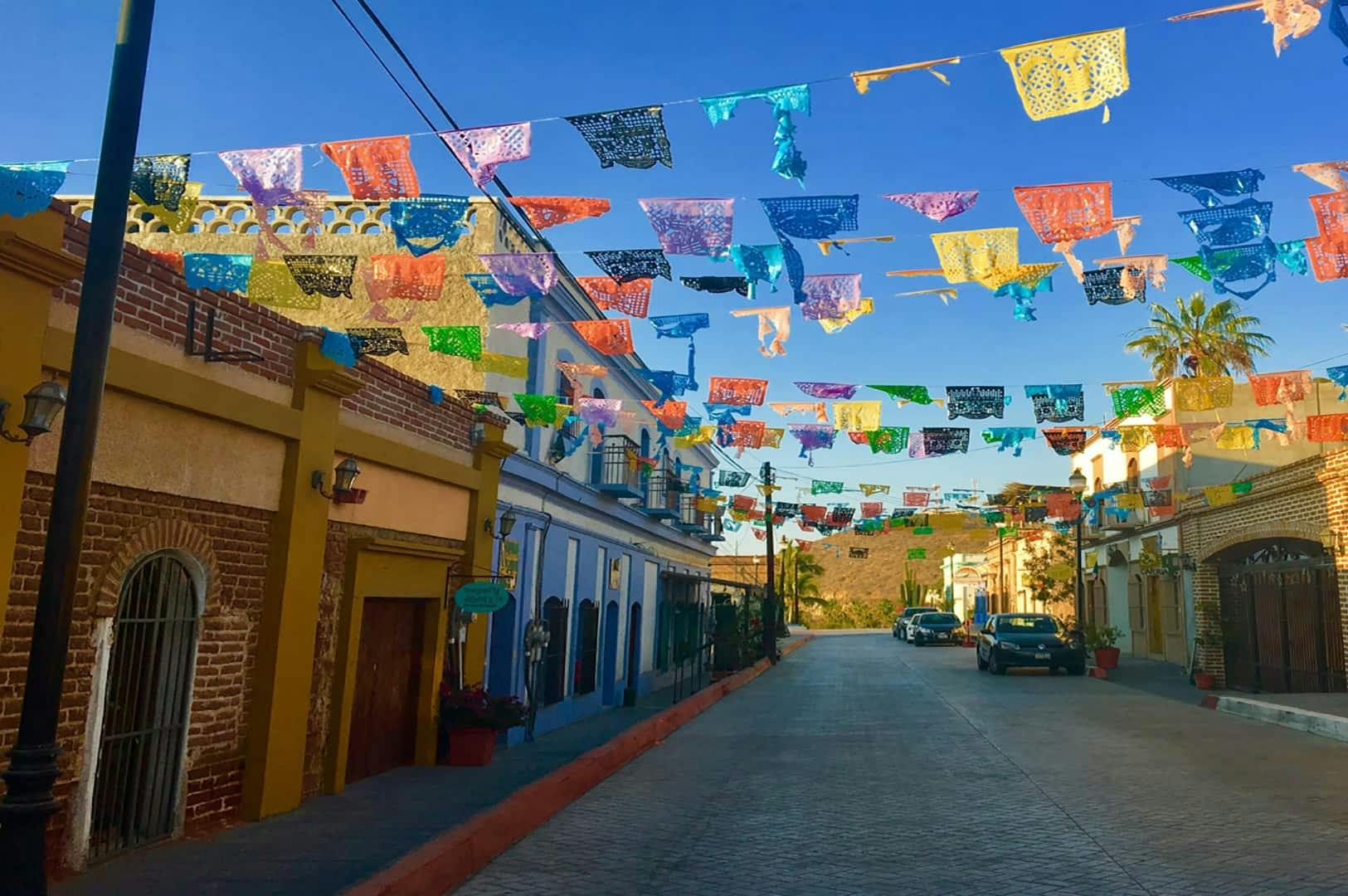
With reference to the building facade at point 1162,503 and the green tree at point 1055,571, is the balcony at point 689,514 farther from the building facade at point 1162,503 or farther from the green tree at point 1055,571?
the green tree at point 1055,571

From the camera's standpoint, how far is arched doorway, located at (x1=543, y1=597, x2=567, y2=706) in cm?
1563

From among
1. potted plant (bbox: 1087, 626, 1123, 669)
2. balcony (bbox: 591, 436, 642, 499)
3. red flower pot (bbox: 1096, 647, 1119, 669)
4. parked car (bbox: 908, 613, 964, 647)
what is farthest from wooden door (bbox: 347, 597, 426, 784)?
parked car (bbox: 908, 613, 964, 647)

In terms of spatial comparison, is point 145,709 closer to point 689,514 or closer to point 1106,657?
point 689,514

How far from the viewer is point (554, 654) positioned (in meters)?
16.1

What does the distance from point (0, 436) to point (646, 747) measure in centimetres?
958

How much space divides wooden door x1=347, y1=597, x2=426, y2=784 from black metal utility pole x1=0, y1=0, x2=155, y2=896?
5302 mm

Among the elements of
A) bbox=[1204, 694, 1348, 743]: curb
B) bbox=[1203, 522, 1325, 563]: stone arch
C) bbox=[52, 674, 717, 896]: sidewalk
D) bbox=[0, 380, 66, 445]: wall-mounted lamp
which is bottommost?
bbox=[52, 674, 717, 896]: sidewalk

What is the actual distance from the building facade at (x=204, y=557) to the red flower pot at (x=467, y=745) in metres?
0.63

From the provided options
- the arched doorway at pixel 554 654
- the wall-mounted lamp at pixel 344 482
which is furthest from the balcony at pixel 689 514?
the wall-mounted lamp at pixel 344 482

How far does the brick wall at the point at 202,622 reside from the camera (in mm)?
6020

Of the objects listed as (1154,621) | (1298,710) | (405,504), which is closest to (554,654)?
(405,504)

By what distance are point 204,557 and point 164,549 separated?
38 centimetres

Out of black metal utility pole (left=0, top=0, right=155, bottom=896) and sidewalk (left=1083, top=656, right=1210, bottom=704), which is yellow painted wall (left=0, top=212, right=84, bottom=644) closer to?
black metal utility pole (left=0, top=0, right=155, bottom=896)

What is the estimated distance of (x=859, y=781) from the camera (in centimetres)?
1052
